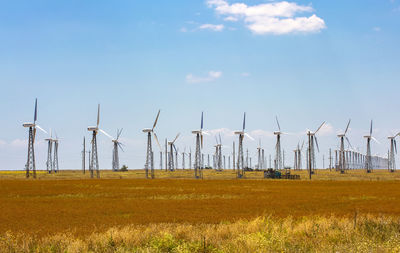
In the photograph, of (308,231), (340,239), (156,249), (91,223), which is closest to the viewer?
(156,249)

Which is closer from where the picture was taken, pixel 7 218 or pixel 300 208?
pixel 7 218

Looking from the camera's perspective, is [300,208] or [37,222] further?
[300,208]

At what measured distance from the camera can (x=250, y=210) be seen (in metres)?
45.0

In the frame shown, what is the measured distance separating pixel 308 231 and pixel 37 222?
2142cm

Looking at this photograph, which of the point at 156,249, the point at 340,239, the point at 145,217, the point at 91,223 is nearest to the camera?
the point at 156,249

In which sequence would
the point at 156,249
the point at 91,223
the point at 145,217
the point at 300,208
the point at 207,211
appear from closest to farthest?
the point at 156,249 < the point at 91,223 < the point at 145,217 < the point at 207,211 < the point at 300,208

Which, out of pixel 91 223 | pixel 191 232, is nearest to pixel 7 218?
pixel 91 223

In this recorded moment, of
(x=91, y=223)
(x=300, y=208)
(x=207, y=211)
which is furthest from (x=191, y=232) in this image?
(x=300, y=208)

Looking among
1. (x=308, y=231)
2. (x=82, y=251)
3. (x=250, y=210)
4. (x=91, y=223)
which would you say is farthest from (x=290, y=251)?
(x=250, y=210)

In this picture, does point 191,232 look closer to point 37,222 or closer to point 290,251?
point 290,251

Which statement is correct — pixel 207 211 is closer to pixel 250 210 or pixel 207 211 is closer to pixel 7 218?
pixel 250 210

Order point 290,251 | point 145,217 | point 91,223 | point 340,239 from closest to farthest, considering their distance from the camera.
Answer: point 290,251
point 340,239
point 91,223
point 145,217

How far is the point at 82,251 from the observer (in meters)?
19.3

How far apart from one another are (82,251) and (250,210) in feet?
90.3
